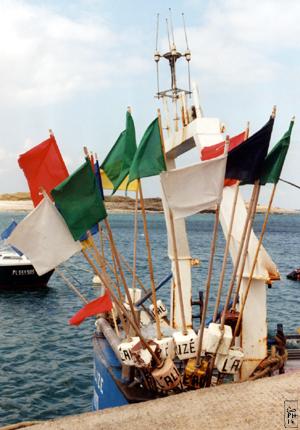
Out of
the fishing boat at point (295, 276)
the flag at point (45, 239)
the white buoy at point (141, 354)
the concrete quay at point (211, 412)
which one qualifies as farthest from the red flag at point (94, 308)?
the fishing boat at point (295, 276)

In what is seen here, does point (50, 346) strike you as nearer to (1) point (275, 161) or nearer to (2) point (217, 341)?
(2) point (217, 341)

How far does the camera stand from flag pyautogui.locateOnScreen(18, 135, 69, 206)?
10.1m

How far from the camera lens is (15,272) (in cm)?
3734

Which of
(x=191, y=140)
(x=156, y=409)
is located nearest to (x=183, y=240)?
(x=191, y=140)

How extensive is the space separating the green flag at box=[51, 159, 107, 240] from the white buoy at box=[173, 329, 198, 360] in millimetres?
2645

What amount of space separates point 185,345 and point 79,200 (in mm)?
3293

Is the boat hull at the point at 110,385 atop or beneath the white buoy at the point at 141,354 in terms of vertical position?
beneath

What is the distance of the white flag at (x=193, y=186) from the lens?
9336 millimetres

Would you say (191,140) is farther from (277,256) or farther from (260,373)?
(277,256)

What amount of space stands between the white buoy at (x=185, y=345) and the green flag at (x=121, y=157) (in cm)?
388

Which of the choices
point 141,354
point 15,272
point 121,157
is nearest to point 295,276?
point 15,272

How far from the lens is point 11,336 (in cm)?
2580

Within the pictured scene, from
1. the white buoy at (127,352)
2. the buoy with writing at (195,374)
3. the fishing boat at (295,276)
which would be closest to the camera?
the buoy with writing at (195,374)

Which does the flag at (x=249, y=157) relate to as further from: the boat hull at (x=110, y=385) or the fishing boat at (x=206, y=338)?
the boat hull at (x=110, y=385)
